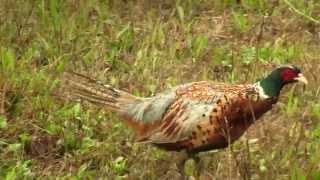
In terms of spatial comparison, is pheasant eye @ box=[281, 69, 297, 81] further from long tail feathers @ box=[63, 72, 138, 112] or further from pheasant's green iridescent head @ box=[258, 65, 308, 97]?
long tail feathers @ box=[63, 72, 138, 112]

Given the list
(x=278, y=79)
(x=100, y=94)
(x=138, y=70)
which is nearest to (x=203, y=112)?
(x=278, y=79)

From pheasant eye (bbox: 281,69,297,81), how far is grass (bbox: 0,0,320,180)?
359mm

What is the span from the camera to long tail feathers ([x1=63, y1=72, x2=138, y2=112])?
618 cm

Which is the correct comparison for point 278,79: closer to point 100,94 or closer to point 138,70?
point 100,94

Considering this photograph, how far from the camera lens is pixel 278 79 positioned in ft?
18.9

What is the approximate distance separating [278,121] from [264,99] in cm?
105

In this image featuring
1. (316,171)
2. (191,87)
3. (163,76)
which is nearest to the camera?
(316,171)

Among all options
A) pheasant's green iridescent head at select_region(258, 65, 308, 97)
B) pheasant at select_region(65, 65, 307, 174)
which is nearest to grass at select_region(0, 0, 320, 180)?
pheasant at select_region(65, 65, 307, 174)

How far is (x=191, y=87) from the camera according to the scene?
19.4 feet

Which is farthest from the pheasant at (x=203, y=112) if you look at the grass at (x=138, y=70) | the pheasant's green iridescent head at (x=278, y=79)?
the grass at (x=138, y=70)

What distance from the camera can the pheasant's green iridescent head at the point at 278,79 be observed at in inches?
225

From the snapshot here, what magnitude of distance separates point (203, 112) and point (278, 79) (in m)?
0.56

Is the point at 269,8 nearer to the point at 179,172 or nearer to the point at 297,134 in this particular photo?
the point at 297,134

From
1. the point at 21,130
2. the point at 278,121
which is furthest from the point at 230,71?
the point at 21,130
